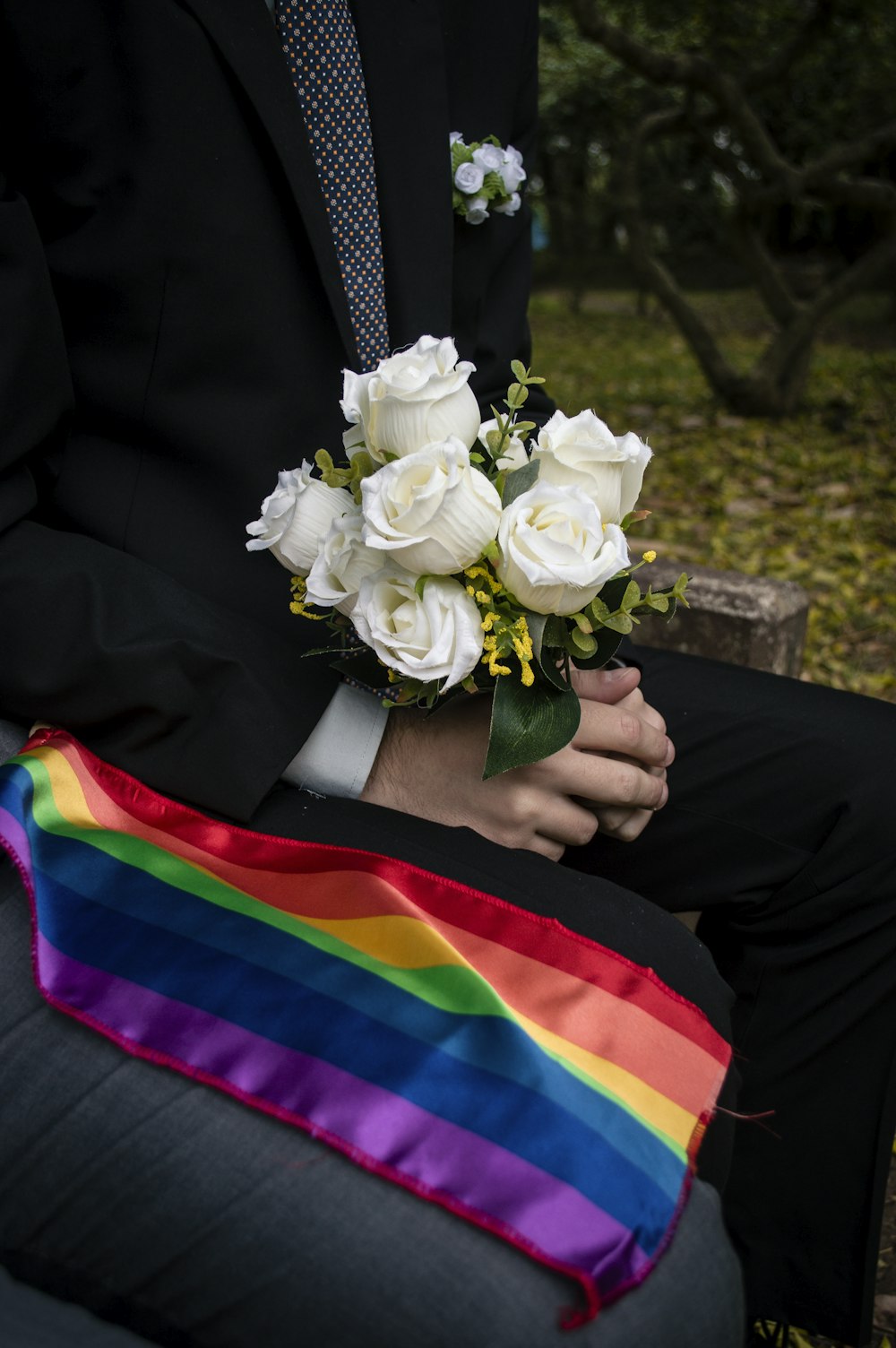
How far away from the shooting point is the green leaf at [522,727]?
134 cm

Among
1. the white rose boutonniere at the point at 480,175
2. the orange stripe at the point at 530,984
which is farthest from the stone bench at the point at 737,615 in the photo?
the orange stripe at the point at 530,984

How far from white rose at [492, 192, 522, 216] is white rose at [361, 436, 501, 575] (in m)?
0.82

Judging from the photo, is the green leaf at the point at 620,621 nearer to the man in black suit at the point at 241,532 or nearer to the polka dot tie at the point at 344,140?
the man in black suit at the point at 241,532

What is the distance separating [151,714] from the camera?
4.70 ft

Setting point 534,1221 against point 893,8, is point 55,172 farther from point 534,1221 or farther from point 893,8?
point 893,8

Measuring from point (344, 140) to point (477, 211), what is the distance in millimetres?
312

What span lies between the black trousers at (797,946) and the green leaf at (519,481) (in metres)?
0.42

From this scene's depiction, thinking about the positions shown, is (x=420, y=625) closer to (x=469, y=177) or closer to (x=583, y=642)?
(x=583, y=642)

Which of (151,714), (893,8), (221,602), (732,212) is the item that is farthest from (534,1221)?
(893,8)

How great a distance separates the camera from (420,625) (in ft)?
4.18

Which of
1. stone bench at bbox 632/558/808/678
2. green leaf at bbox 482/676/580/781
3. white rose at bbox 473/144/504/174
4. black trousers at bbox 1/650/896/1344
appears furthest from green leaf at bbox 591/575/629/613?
stone bench at bbox 632/558/808/678

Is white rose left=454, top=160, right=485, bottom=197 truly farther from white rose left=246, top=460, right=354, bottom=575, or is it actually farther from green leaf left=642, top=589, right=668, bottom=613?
green leaf left=642, top=589, right=668, bottom=613

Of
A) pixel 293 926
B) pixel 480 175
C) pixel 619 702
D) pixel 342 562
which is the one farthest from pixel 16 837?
pixel 480 175

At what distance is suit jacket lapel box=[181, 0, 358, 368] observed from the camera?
1.47m
